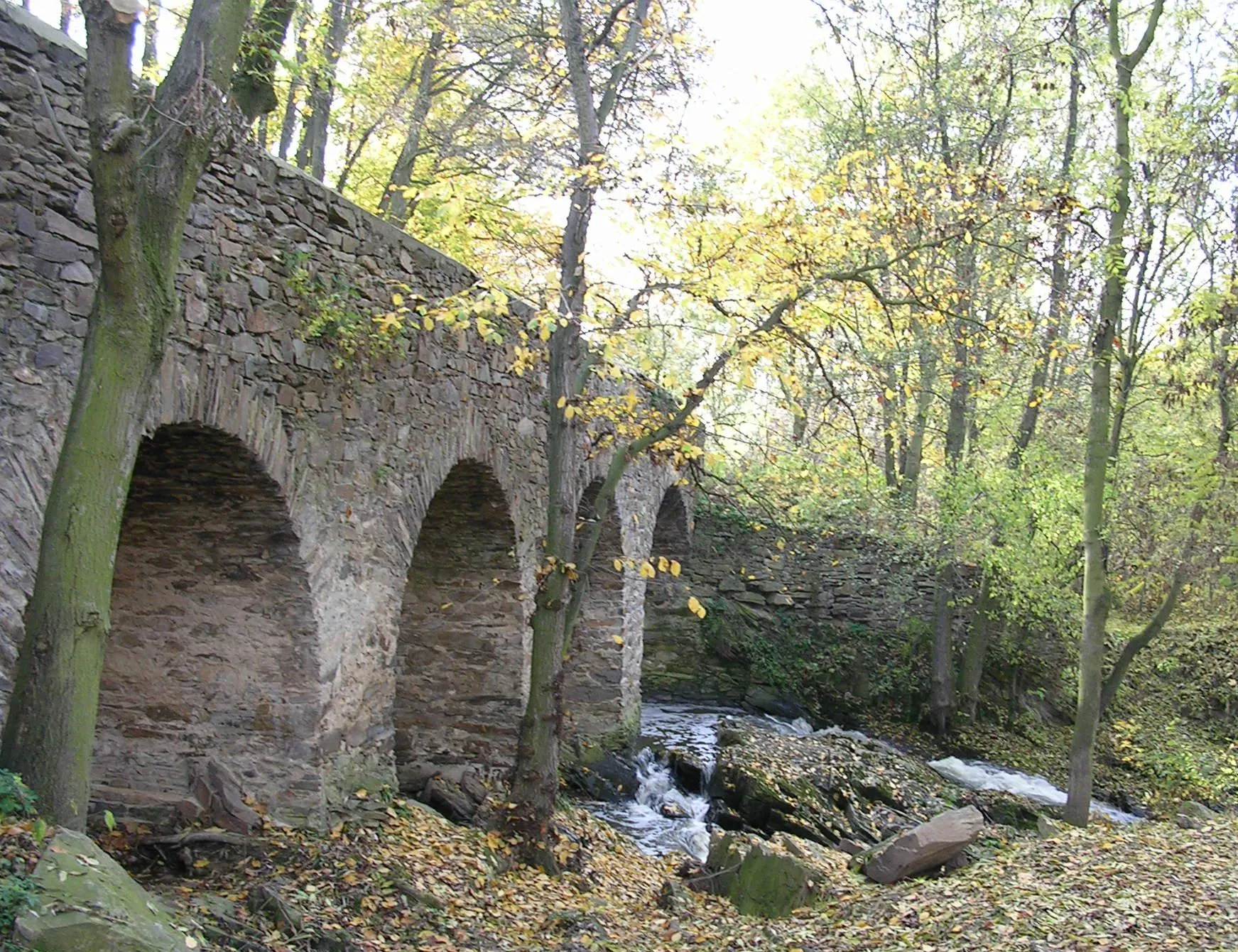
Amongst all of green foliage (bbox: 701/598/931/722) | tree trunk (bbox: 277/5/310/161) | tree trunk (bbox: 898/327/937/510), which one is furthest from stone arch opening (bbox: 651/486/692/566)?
tree trunk (bbox: 277/5/310/161)

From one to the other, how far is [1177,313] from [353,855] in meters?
7.09

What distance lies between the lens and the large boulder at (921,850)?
734cm

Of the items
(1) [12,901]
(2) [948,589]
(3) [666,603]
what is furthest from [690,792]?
(1) [12,901]

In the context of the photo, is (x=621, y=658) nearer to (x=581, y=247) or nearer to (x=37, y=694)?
(x=581, y=247)

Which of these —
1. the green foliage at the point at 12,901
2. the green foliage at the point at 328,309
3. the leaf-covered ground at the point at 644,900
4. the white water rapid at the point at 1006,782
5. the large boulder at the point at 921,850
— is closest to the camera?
the green foliage at the point at 12,901

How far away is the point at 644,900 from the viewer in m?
6.81

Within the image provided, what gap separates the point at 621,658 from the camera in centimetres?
1123

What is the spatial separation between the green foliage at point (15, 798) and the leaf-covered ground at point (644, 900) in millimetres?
1186

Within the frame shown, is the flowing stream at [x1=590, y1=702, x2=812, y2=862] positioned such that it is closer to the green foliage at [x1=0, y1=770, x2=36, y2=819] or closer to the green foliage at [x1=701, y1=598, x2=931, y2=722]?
the green foliage at [x1=701, y1=598, x2=931, y2=722]

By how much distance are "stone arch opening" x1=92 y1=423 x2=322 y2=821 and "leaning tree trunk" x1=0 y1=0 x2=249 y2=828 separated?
1.99 m

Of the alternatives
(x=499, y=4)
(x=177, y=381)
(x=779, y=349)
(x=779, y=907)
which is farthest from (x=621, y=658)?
(x=177, y=381)

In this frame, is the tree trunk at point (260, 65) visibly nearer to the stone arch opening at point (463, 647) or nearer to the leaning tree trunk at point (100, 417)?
the leaning tree trunk at point (100, 417)

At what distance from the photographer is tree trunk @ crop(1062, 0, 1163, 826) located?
846 cm

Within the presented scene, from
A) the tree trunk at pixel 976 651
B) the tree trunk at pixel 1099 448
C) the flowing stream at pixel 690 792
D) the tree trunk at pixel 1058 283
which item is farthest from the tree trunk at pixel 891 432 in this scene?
the flowing stream at pixel 690 792
